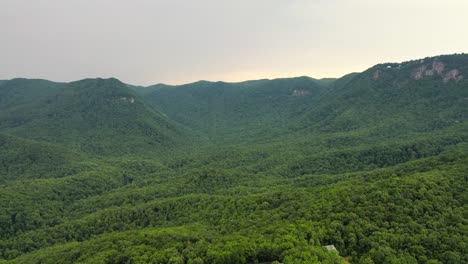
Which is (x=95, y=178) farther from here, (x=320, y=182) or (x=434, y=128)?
(x=434, y=128)

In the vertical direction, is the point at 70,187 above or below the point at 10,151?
below

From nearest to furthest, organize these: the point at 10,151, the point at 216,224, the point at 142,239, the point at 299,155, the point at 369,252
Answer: the point at 369,252
the point at 142,239
the point at 216,224
the point at 299,155
the point at 10,151

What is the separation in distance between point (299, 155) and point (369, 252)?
11059 cm

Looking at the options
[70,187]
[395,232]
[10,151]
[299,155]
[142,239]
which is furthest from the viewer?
[10,151]

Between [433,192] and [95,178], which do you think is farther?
[95,178]

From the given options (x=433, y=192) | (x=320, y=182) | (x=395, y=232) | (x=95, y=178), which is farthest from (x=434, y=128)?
(x=95, y=178)

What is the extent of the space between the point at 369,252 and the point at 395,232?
346 inches

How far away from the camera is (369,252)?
55.2 meters

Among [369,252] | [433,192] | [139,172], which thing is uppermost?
[433,192]

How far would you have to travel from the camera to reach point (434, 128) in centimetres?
17412

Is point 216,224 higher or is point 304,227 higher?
point 304,227

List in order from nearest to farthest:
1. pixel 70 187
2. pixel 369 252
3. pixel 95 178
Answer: pixel 369 252 < pixel 70 187 < pixel 95 178

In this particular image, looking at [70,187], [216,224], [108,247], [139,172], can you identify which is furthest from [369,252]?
[139,172]

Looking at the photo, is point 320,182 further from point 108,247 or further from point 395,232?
point 108,247
